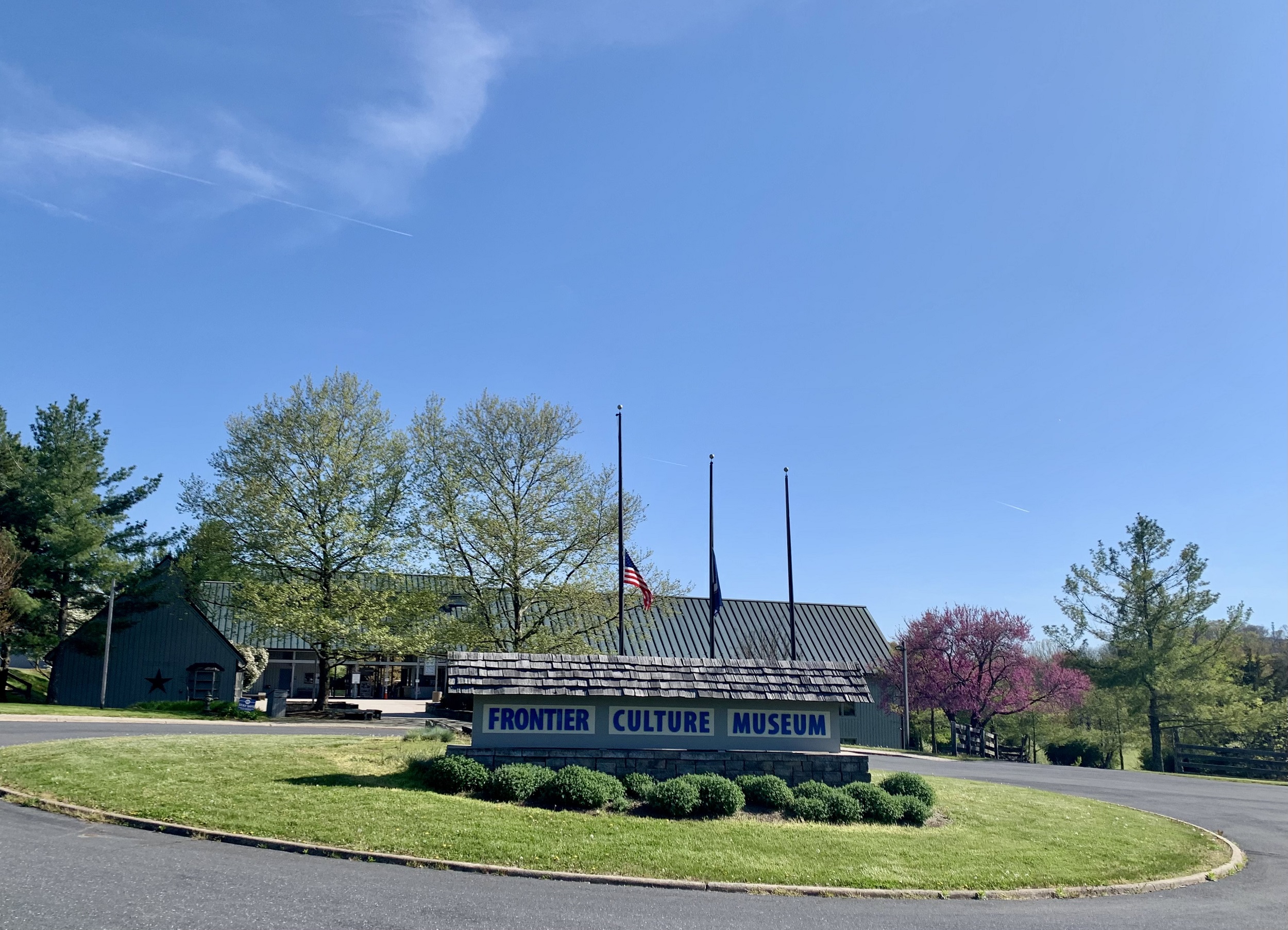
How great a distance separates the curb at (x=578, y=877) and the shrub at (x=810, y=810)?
3.49 meters

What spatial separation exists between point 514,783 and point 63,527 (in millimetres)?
31873

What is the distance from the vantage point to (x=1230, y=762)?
1446 inches

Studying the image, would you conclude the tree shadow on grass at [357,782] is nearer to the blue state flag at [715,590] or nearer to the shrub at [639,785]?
the shrub at [639,785]

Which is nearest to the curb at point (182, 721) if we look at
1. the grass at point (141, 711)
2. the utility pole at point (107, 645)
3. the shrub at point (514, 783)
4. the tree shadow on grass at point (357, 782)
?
the grass at point (141, 711)

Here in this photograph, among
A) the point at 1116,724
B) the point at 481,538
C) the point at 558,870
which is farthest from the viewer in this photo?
the point at 1116,724

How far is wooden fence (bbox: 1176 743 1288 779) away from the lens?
117 feet

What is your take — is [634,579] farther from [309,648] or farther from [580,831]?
[309,648]

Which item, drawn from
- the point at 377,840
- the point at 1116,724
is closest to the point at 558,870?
the point at 377,840

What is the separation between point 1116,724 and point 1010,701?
8234 millimetres

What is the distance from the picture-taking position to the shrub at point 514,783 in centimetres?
1509

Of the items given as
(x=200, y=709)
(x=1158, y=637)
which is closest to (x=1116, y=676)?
(x=1158, y=637)

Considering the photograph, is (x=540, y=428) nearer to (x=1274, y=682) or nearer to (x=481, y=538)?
(x=481, y=538)

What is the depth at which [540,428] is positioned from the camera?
113 feet

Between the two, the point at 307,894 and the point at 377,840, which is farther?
the point at 377,840
